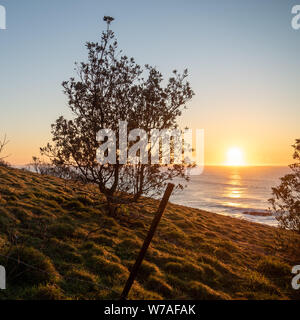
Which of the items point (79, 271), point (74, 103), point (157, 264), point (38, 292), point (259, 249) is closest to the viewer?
point (38, 292)

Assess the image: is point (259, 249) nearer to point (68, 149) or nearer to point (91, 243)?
point (91, 243)

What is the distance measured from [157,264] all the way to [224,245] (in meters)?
7.67

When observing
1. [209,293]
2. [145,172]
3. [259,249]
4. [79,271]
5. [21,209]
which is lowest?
[259,249]

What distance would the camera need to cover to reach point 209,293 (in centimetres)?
1082

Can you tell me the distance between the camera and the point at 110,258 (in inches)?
482

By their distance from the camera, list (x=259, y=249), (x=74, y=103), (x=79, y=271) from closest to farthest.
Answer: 1. (x=79, y=271)
2. (x=74, y=103)
3. (x=259, y=249)

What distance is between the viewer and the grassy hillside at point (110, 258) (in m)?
9.39

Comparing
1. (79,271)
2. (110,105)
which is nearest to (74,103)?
(110,105)

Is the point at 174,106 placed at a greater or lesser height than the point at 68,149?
greater

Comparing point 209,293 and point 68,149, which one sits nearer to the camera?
point 209,293

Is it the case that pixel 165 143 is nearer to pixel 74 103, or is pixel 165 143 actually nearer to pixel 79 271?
pixel 74 103

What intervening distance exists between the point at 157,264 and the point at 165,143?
26.1 feet

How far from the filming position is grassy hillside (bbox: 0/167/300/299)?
939cm

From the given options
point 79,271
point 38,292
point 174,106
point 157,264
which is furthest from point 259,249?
point 38,292
